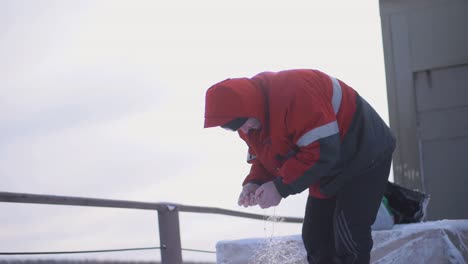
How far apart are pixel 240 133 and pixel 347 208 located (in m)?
0.59

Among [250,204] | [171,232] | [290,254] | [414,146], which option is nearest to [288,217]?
[414,146]

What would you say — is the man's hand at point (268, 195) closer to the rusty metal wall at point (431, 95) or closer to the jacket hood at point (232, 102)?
the jacket hood at point (232, 102)

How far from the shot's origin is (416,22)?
26.3 feet

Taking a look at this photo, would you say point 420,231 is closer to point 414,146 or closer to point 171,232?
point 171,232


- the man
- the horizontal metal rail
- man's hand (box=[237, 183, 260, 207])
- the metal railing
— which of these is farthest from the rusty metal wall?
man's hand (box=[237, 183, 260, 207])

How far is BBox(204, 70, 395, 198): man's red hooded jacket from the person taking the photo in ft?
10.3

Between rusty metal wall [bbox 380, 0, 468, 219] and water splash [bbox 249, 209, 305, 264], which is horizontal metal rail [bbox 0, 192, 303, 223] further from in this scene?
rusty metal wall [bbox 380, 0, 468, 219]

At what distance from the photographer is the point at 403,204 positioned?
15.6 feet

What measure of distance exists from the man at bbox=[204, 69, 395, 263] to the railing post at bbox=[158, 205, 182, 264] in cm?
220

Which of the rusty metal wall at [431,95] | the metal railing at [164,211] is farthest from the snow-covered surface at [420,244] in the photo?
the rusty metal wall at [431,95]

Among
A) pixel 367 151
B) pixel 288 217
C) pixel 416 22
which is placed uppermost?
pixel 416 22

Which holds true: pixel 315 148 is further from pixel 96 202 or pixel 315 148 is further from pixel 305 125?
pixel 96 202

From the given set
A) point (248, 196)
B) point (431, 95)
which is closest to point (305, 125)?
point (248, 196)

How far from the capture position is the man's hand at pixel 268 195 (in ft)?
10.6
